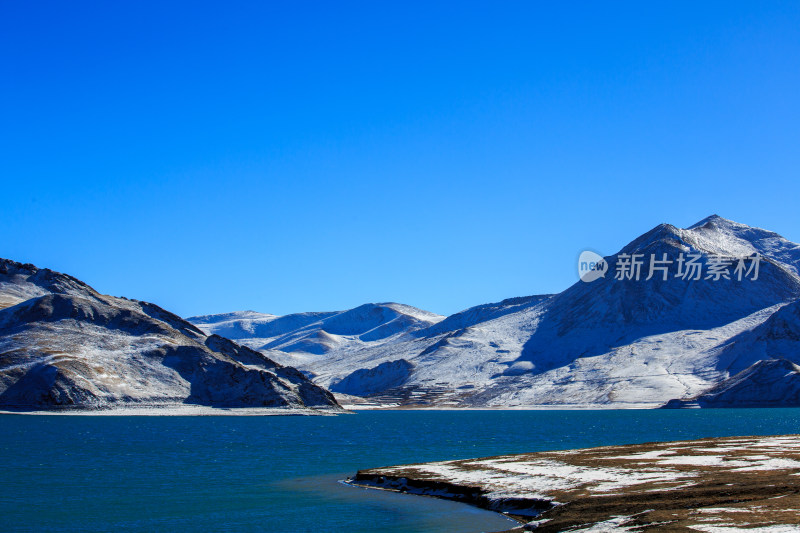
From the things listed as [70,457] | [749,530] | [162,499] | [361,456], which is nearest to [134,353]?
[70,457]

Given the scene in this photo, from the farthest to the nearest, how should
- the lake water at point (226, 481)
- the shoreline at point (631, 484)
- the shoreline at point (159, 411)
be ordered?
the shoreline at point (159, 411), the lake water at point (226, 481), the shoreline at point (631, 484)

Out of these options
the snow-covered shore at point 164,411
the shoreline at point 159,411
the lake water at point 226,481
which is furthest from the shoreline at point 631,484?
the shoreline at point 159,411

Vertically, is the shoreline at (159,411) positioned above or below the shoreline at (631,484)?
below

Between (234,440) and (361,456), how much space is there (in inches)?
1433

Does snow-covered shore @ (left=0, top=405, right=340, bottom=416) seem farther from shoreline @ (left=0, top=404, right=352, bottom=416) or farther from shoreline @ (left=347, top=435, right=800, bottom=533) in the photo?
shoreline @ (left=347, top=435, right=800, bottom=533)

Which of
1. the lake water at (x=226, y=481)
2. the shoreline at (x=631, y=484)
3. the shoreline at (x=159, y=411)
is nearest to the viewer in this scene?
the shoreline at (x=631, y=484)

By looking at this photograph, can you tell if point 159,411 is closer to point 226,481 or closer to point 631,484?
point 226,481

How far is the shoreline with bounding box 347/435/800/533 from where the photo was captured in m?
32.4

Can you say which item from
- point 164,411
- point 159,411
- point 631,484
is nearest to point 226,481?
point 631,484

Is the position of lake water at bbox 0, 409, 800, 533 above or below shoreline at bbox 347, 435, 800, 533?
below

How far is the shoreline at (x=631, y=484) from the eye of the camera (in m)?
32.4

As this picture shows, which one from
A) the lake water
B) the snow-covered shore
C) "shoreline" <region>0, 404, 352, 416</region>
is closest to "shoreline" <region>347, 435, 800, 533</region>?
the lake water

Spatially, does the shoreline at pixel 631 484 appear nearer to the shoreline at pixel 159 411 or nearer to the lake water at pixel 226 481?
the lake water at pixel 226 481

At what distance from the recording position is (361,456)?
83812 mm
